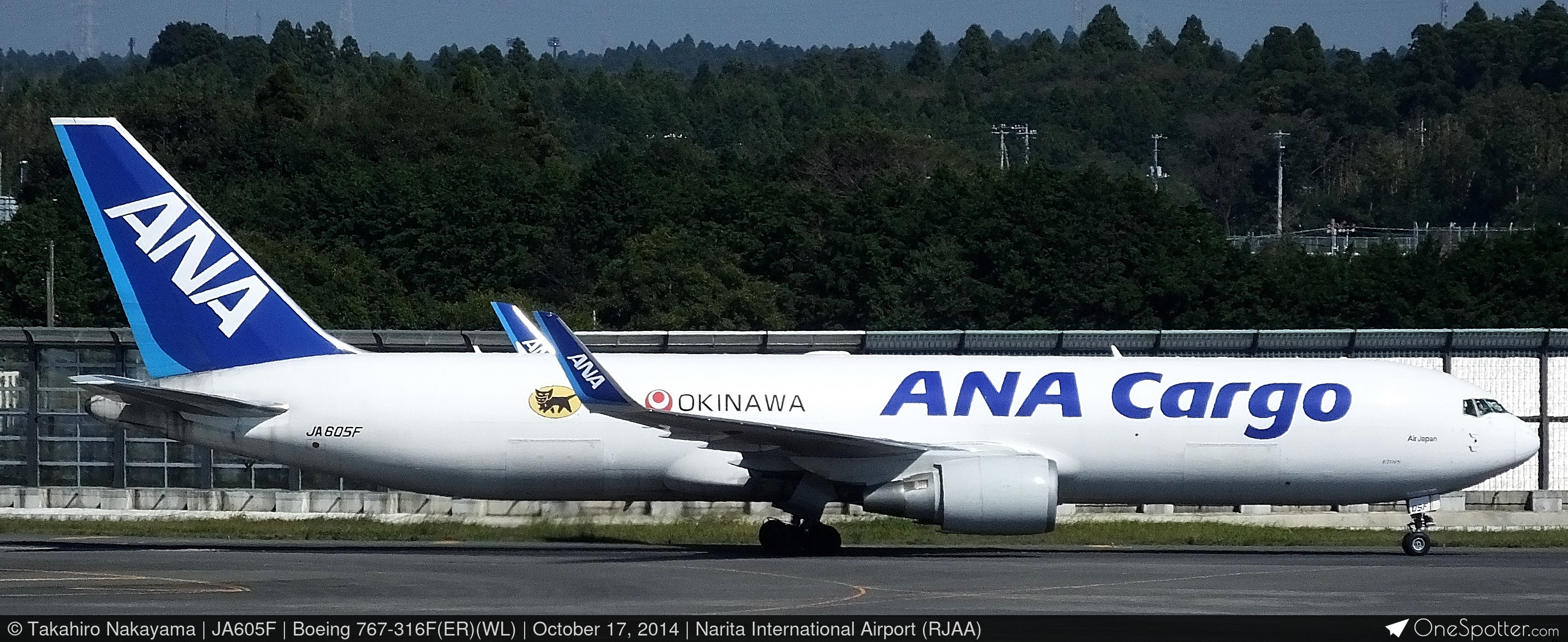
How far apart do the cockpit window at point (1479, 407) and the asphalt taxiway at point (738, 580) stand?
204 cm

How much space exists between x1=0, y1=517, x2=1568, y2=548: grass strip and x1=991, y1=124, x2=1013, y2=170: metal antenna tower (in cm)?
10686

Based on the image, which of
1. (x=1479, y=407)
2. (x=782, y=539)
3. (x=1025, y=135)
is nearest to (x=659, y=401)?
(x=782, y=539)

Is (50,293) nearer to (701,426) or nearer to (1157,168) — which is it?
(701,426)

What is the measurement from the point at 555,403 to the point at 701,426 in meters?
2.63

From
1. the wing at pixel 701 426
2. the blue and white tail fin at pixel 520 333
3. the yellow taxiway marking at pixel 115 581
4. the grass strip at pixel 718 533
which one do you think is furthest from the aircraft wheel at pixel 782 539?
the yellow taxiway marking at pixel 115 581

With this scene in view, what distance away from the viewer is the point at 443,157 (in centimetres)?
10075

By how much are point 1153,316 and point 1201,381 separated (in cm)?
3743

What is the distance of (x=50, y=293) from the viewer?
216 feet

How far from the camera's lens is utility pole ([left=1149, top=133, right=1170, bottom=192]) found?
13207 cm

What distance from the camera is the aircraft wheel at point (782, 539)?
1110 inches

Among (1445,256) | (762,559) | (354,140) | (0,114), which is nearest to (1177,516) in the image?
(762,559)

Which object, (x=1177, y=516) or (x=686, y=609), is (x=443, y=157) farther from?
(x=686, y=609)

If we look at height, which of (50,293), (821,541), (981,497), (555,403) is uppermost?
(50,293)

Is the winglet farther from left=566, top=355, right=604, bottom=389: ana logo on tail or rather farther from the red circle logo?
the red circle logo
